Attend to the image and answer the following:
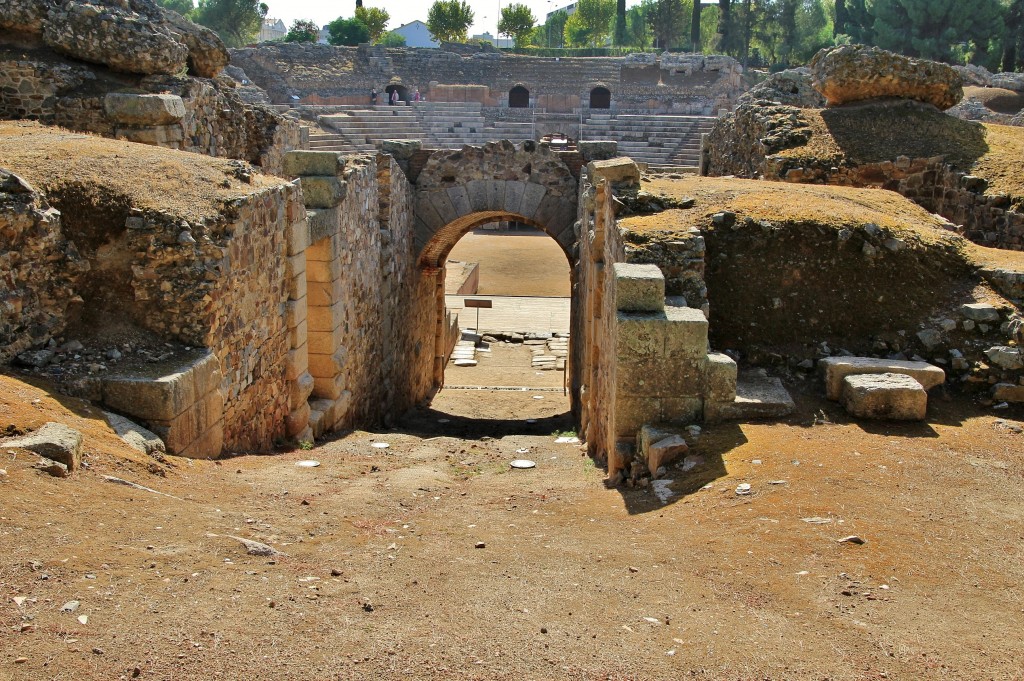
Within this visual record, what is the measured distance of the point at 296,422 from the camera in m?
8.62

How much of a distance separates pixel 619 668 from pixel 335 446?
17.7ft

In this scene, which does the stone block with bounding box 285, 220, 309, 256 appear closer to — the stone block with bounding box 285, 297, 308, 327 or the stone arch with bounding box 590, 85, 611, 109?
the stone block with bounding box 285, 297, 308, 327

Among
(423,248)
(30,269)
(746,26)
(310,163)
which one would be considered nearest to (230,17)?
(746,26)

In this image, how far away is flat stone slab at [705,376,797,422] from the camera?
6641 millimetres

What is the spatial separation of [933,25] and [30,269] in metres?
46.0

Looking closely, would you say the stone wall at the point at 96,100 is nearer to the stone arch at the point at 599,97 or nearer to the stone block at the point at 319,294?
the stone block at the point at 319,294

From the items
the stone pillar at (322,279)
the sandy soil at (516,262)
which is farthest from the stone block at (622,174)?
the sandy soil at (516,262)

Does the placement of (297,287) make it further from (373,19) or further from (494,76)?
(373,19)

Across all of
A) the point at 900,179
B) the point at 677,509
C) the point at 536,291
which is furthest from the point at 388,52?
the point at 677,509

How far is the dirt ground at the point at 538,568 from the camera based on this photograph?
3.61 meters

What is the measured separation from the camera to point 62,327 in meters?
6.24

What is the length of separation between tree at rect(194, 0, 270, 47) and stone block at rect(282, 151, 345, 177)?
Answer: 51778mm

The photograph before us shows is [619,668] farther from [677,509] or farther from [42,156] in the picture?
[42,156]

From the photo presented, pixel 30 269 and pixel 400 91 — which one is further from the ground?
pixel 400 91
